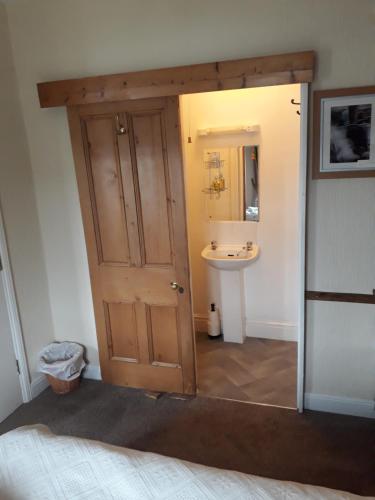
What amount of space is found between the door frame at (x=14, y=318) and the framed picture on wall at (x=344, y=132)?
2.16 metres

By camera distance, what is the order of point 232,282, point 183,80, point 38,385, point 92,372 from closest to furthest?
1. point 183,80
2. point 38,385
3. point 92,372
4. point 232,282

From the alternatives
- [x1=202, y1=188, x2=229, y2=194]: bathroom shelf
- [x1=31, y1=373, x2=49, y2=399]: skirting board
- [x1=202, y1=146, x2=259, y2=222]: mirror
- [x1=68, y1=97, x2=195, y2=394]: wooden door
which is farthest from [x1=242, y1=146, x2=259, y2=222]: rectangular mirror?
[x1=31, y1=373, x2=49, y2=399]: skirting board

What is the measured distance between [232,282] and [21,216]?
6.13 ft

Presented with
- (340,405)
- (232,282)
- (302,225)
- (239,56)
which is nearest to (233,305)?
(232,282)

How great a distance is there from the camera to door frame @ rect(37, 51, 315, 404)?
2.22m

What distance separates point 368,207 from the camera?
92.1 inches

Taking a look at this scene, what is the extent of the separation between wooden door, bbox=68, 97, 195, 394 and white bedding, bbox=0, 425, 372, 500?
1.32 m

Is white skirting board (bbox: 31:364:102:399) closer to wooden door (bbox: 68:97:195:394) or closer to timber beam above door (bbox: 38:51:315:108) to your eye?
wooden door (bbox: 68:97:195:394)

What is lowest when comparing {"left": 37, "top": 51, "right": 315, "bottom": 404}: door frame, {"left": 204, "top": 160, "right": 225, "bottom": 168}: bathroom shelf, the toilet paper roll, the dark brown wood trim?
the toilet paper roll

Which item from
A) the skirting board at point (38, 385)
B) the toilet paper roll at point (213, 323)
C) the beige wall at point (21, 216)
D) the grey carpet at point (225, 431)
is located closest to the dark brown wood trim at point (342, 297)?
the grey carpet at point (225, 431)

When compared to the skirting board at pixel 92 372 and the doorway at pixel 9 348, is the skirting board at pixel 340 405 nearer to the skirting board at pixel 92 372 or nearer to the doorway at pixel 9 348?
the skirting board at pixel 92 372

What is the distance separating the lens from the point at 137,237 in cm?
281

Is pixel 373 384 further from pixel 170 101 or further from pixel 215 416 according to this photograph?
pixel 170 101

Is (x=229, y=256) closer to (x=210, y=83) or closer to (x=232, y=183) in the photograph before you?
(x=232, y=183)
